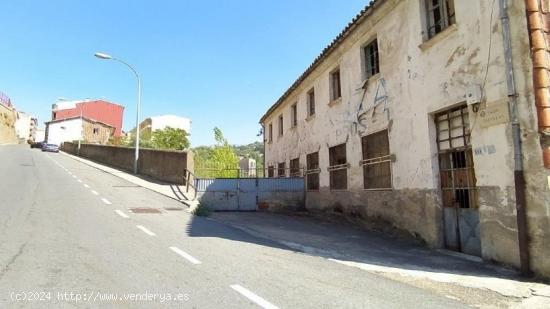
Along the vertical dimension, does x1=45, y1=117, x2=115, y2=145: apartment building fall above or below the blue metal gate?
above

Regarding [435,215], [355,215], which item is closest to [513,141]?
[435,215]

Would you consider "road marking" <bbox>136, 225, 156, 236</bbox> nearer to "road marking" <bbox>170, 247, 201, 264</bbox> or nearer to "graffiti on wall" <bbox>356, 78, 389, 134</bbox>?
"road marking" <bbox>170, 247, 201, 264</bbox>

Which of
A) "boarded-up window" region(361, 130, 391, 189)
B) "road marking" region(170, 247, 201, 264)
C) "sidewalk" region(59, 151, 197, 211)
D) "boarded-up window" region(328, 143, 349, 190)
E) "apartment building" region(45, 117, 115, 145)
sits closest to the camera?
"road marking" region(170, 247, 201, 264)

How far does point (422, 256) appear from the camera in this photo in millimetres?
8102

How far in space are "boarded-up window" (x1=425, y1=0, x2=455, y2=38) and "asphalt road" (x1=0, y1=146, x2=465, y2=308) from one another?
6392 mm

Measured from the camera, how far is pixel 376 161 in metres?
11.8

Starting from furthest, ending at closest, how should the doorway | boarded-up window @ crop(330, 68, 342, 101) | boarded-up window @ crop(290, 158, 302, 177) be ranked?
boarded-up window @ crop(290, 158, 302, 177) < boarded-up window @ crop(330, 68, 342, 101) < the doorway

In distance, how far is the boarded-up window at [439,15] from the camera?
9070mm

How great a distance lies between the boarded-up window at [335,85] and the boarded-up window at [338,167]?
6.72 feet

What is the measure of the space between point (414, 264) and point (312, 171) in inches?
390

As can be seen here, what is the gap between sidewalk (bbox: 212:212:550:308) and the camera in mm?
5391

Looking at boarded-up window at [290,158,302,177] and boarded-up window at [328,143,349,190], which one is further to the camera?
boarded-up window at [290,158,302,177]

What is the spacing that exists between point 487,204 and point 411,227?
2.70 metres

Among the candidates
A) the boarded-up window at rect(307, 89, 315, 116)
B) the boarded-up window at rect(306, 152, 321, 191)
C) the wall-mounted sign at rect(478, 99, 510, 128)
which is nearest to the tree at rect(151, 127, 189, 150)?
the boarded-up window at rect(307, 89, 315, 116)
